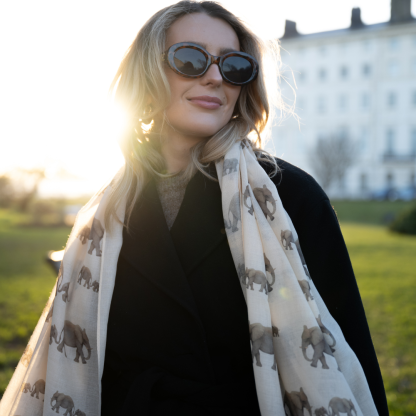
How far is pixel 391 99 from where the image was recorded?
48.7m

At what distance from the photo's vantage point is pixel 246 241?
176 cm

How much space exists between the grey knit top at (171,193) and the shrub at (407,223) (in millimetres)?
16249

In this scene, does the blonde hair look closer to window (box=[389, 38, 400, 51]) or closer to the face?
the face

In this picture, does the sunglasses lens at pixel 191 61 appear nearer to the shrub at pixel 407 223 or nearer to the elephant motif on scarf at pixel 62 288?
the elephant motif on scarf at pixel 62 288

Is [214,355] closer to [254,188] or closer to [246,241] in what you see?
[246,241]

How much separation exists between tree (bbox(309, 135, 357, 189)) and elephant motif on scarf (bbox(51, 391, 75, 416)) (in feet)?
131

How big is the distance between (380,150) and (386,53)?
39.2ft

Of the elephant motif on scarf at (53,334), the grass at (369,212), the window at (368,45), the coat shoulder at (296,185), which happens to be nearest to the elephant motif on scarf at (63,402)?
the elephant motif on scarf at (53,334)

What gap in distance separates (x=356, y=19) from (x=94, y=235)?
57.0 metres

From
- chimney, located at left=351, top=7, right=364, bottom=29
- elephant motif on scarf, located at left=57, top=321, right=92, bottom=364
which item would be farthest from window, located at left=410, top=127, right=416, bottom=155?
elephant motif on scarf, located at left=57, top=321, right=92, bottom=364

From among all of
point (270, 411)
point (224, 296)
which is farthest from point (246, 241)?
point (270, 411)

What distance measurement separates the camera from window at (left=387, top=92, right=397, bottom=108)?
159 ft

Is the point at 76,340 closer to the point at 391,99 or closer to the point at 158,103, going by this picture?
the point at 158,103

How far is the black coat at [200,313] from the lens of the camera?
1714 millimetres
